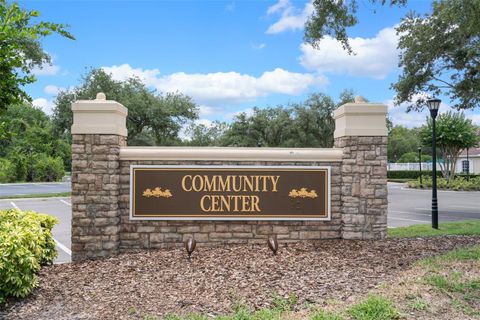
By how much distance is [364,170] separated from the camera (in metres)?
8.04

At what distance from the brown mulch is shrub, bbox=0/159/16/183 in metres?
35.4

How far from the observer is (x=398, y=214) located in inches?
653

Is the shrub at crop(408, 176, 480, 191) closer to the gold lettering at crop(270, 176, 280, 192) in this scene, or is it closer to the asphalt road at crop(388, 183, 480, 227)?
the asphalt road at crop(388, 183, 480, 227)

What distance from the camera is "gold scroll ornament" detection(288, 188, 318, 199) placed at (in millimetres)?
8102

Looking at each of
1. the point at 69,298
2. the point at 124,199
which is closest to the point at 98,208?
the point at 124,199

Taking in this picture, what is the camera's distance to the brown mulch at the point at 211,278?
5.14 meters

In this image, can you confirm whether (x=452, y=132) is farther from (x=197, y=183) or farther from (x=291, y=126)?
(x=197, y=183)

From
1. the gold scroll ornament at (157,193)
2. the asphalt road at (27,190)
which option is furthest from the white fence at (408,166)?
the gold scroll ornament at (157,193)

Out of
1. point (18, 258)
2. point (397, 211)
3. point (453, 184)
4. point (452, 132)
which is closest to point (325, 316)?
Result: point (18, 258)

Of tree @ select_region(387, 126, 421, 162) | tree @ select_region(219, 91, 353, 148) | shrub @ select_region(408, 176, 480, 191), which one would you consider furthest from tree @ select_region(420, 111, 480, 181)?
tree @ select_region(387, 126, 421, 162)

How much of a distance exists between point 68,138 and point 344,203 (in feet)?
154

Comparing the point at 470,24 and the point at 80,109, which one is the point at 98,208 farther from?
the point at 470,24

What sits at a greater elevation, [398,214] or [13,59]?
[13,59]

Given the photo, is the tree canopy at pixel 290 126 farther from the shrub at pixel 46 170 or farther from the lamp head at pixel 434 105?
the lamp head at pixel 434 105
